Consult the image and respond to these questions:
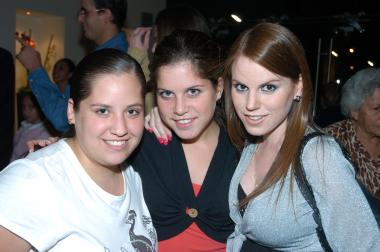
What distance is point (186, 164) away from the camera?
6.12ft

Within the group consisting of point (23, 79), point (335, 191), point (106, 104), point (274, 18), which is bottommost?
point (23, 79)

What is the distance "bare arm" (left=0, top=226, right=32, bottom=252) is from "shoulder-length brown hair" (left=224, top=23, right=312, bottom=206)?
781 mm

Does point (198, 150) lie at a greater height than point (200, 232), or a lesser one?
greater

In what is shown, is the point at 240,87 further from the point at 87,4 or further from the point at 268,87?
the point at 87,4

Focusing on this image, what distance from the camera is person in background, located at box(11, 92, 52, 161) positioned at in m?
4.01

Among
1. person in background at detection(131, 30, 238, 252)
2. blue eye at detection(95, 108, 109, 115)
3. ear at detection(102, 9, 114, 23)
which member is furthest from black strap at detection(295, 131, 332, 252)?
ear at detection(102, 9, 114, 23)

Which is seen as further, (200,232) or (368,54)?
(368,54)

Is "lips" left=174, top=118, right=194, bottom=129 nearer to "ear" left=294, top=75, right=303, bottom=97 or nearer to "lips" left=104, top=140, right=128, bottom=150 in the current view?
"lips" left=104, top=140, right=128, bottom=150

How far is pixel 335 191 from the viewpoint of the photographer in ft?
4.47

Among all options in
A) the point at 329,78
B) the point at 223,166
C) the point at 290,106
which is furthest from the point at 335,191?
the point at 329,78

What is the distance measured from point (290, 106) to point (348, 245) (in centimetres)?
53

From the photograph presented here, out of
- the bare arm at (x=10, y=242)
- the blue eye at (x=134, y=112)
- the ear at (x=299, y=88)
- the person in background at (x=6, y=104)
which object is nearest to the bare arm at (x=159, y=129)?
the blue eye at (x=134, y=112)

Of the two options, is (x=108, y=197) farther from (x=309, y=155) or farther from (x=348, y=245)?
(x=348, y=245)

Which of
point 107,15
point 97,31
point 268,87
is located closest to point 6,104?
point 97,31
